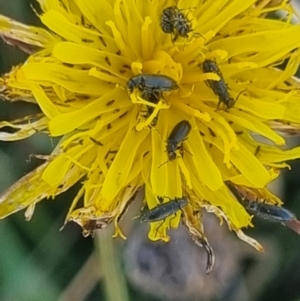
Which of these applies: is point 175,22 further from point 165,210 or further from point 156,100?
point 165,210

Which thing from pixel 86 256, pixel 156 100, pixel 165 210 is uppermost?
pixel 156 100

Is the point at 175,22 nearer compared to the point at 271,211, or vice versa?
the point at 175,22

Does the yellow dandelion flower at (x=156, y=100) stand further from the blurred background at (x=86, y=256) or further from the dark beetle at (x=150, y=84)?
the blurred background at (x=86, y=256)

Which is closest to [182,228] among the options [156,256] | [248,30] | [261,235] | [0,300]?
[156,256]

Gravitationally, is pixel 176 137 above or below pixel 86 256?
above

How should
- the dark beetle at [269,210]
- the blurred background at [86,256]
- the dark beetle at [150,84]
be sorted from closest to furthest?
the dark beetle at [150,84]
the dark beetle at [269,210]
the blurred background at [86,256]

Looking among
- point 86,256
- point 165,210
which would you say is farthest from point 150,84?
point 86,256

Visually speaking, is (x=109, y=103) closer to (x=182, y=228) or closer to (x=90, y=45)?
(x=90, y=45)

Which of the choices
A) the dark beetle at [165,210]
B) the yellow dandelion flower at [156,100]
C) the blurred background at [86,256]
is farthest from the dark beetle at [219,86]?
the blurred background at [86,256]
